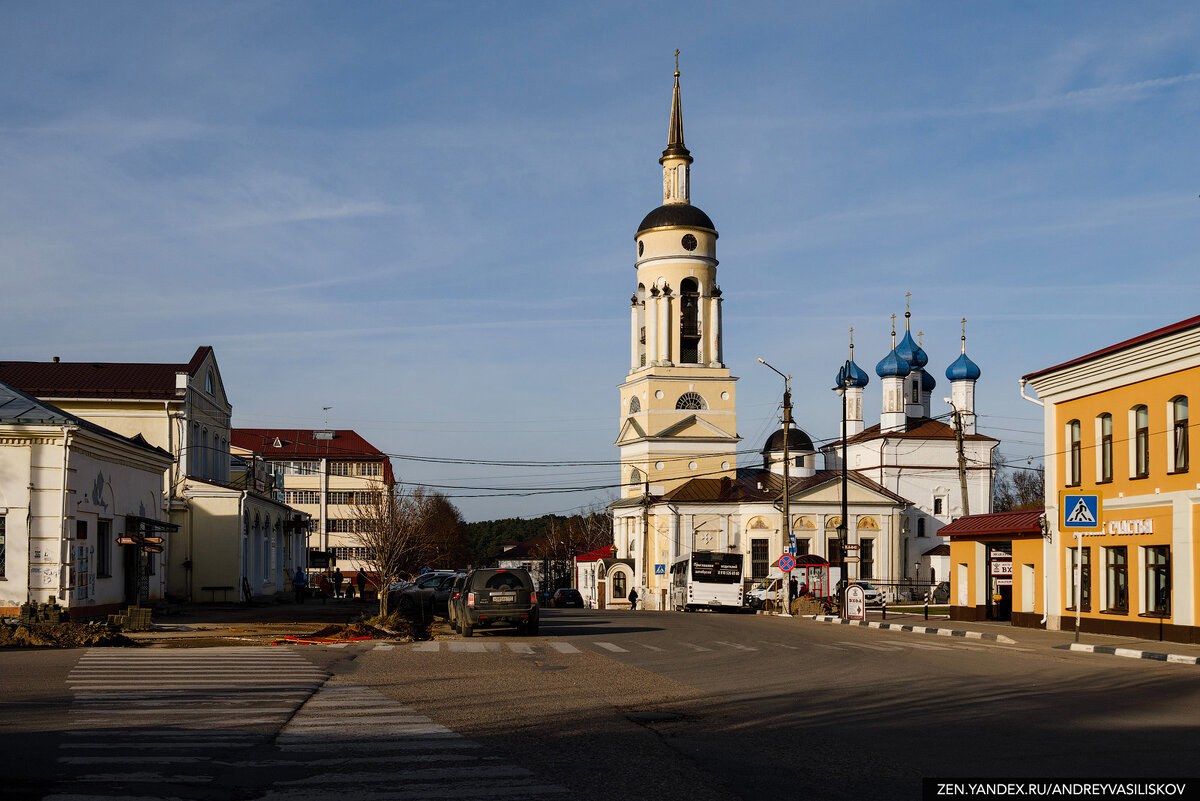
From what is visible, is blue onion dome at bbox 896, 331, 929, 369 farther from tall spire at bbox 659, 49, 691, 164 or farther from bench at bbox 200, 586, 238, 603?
bench at bbox 200, 586, 238, 603

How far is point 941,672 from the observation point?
18812 mm

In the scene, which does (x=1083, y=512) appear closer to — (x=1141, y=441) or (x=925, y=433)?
(x=1141, y=441)

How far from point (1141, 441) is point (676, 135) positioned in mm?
67247

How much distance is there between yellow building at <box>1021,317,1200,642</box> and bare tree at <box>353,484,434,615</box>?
1812 centimetres

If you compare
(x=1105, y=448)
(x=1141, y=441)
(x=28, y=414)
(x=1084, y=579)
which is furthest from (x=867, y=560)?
(x=28, y=414)

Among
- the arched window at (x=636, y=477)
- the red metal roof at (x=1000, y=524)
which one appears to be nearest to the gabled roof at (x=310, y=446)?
the arched window at (x=636, y=477)

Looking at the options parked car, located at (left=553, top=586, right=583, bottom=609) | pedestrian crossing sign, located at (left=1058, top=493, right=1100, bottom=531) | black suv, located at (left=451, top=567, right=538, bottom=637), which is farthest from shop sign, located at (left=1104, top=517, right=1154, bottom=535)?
parked car, located at (left=553, top=586, right=583, bottom=609)

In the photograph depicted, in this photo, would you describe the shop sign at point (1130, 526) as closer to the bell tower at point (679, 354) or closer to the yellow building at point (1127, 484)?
the yellow building at point (1127, 484)

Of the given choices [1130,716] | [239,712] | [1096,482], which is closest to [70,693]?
[239,712]

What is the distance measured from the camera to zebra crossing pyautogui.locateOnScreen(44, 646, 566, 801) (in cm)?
870

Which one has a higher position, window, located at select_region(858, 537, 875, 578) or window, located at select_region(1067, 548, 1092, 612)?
window, located at select_region(1067, 548, 1092, 612)

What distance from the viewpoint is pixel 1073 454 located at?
32469mm

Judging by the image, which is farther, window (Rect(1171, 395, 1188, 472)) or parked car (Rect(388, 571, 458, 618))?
parked car (Rect(388, 571, 458, 618))

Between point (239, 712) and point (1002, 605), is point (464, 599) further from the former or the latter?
point (1002, 605)
